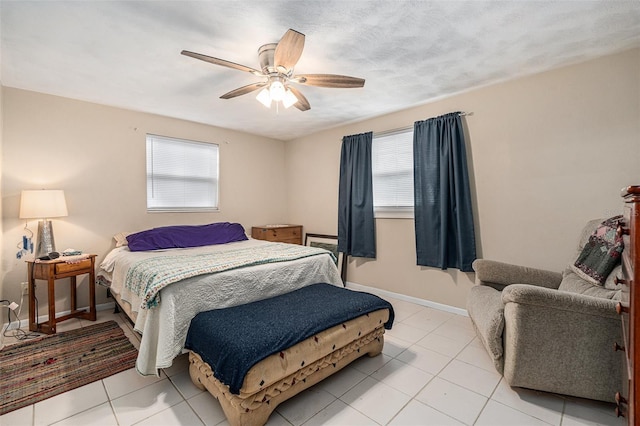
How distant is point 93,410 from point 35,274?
1797 mm

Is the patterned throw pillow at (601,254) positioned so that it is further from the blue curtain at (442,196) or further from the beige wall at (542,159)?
the blue curtain at (442,196)

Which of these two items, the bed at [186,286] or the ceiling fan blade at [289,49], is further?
the bed at [186,286]

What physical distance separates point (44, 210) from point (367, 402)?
3.24 metres

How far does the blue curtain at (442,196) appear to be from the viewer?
Result: 9.84 feet

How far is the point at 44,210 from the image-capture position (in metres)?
2.69

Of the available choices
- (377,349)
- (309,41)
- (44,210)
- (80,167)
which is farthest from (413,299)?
(80,167)

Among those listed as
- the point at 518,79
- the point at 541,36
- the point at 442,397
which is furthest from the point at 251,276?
the point at 518,79

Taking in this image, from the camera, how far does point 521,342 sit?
169 centimetres

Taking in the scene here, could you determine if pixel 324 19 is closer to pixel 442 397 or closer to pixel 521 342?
pixel 521 342

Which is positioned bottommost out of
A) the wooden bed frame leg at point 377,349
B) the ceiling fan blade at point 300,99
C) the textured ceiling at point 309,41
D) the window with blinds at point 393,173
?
the wooden bed frame leg at point 377,349

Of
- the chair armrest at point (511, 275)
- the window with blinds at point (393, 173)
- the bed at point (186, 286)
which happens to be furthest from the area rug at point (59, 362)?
the window with blinds at point (393, 173)

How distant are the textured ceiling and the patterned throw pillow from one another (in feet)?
4.45

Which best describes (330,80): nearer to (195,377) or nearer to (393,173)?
(393,173)

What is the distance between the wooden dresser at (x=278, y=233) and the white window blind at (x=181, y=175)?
740 millimetres
